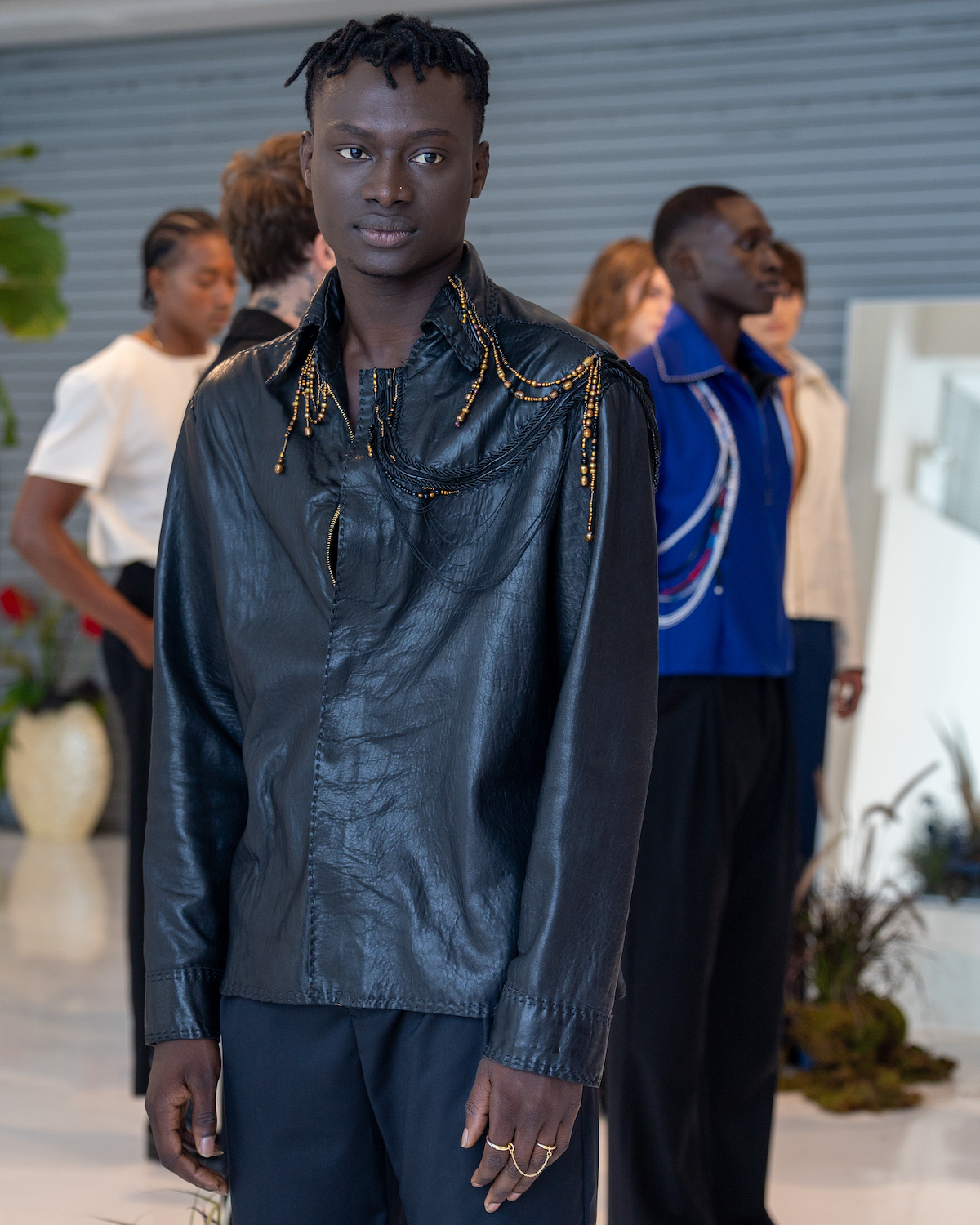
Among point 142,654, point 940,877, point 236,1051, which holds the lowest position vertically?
point 940,877

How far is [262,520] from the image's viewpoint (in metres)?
1.38

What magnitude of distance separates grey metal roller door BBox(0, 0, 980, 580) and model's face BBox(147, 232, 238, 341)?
3624 millimetres

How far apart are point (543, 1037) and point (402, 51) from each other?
870mm

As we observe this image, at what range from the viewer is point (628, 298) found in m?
3.76

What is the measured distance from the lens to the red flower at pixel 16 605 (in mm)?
7371

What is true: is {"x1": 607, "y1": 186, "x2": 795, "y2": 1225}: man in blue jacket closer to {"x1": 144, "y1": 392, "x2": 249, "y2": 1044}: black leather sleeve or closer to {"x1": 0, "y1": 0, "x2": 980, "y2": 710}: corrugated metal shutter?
{"x1": 144, "y1": 392, "x2": 249, "y2": 1044}: black leather sleeve

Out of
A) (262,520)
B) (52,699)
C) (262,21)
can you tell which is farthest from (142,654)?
(262,21)

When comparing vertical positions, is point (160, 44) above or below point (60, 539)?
above

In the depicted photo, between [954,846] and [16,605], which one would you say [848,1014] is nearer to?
[954,846]

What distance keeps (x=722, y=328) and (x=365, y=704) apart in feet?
5.47

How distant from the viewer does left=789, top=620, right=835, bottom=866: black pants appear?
4.10 metres

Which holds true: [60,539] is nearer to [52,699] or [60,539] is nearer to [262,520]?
[262,520]

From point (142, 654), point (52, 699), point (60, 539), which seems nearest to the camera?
point (142, 654)

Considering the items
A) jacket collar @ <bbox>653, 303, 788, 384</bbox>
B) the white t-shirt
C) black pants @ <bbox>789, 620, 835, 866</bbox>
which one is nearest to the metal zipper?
jacket collar @ <bbox>653, 303, 788, 384</bbox>
